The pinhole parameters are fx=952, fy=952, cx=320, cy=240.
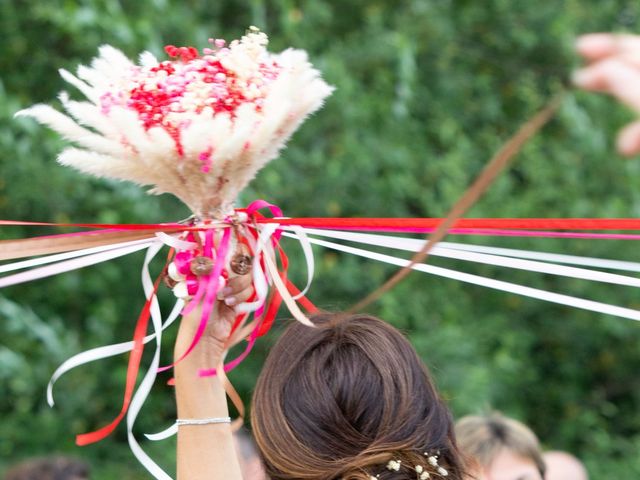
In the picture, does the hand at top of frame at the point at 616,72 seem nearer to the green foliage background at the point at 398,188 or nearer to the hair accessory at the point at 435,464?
the hair accessory at the point at 435,464

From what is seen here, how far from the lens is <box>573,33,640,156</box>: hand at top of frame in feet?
3.20

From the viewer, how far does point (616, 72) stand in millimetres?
1004

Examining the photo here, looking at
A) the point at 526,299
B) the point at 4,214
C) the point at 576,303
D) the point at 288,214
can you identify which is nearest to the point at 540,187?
the point at 526,299

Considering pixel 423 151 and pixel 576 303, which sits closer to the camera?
pixel 576 303

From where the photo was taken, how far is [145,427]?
6152mm

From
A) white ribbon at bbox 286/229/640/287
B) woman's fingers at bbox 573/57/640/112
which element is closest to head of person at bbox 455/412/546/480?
white ribbon at bbox 286/229/640/287

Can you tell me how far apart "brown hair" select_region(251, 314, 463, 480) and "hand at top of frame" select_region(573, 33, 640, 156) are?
96 centimetres

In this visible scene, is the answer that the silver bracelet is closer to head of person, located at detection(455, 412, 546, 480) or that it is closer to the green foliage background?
head of person, located at detection(455, 412, 546, 480)

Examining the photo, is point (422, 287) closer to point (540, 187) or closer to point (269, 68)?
point (540, 187)

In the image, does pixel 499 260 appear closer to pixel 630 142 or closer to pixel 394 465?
pixel 394 465

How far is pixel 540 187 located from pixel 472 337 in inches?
49.7

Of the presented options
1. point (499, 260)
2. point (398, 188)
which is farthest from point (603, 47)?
point (398, 188)

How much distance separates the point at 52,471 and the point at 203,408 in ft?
7.57

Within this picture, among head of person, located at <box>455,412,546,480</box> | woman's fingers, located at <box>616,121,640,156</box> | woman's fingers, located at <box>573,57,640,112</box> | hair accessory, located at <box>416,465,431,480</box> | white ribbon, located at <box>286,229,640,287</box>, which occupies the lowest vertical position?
head of person, located at <box>455,412,546,480</box>
